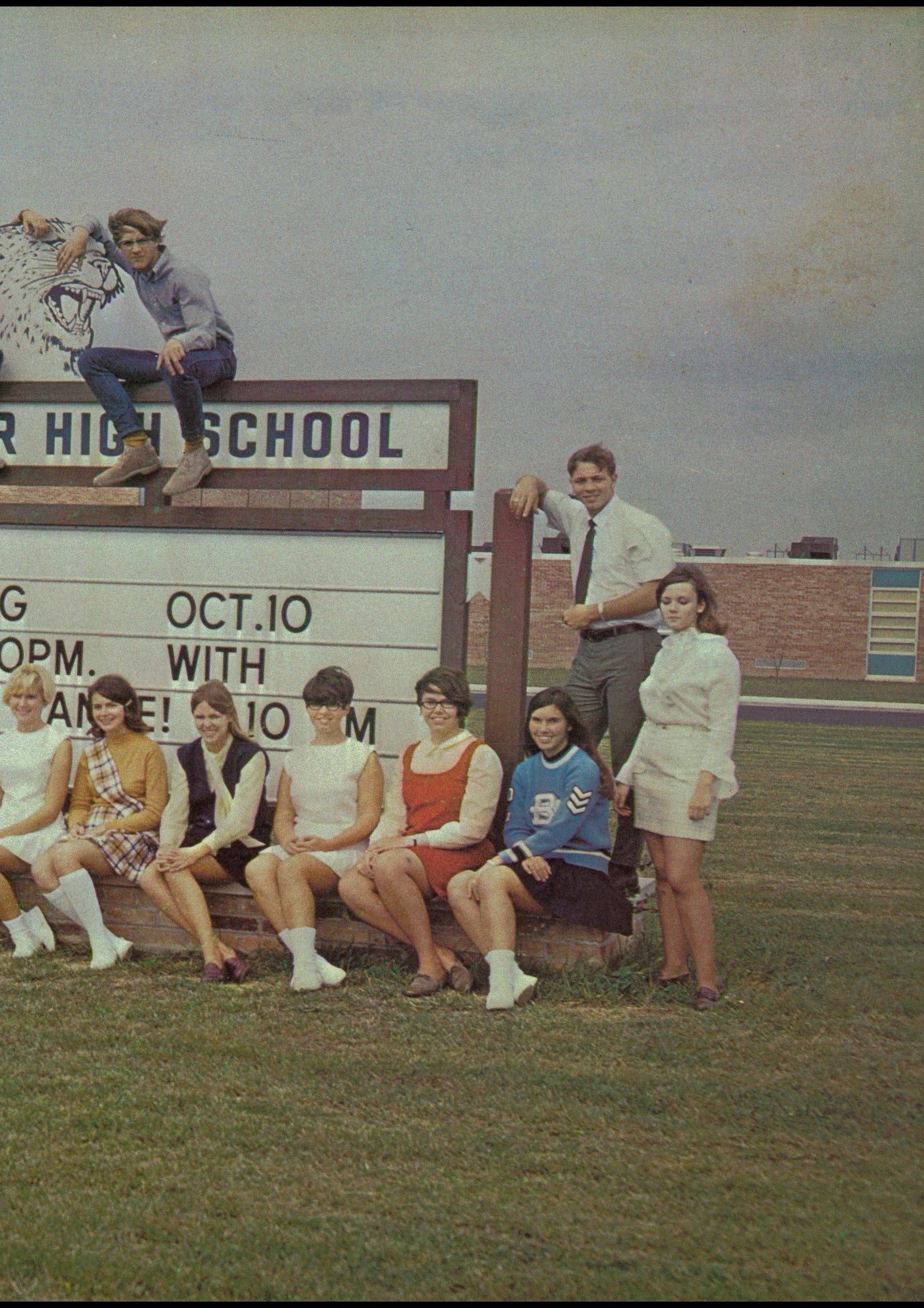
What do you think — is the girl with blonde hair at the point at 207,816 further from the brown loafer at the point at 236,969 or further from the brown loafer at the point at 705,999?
the brown loafer at the point at 705,999

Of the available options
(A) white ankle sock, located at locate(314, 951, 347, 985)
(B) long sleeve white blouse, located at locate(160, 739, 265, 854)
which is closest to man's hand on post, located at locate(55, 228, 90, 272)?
(B) long sleeve white blouse, located at locate(160, 739, 265, 854)

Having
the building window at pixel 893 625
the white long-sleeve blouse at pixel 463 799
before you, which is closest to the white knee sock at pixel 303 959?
the white long-sleeve blouse at pixel 463 799

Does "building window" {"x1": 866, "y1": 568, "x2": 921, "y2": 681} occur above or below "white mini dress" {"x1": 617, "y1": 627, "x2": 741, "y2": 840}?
above

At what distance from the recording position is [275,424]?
22.5 feet

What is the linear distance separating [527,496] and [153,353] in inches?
86.0

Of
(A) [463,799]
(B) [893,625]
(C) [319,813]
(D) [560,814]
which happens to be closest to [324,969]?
(C) [319,813]

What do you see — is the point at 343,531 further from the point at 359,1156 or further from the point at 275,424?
the point at 359,1156

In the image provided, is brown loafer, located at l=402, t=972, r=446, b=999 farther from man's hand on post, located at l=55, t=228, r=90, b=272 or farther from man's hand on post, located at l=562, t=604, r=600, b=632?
man's hand on post, located at l=55, t=228, r=90, b=272

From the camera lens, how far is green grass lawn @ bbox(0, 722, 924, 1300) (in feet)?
10.4

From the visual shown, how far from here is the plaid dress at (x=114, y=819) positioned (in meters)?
6.15

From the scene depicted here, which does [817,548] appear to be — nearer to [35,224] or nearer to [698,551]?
[698,551]

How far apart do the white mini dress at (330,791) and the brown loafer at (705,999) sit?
5.17 ft

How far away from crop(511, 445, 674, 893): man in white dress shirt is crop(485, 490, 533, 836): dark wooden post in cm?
17

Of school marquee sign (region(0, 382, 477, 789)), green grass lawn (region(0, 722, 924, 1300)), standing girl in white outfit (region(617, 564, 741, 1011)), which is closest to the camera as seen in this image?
green grass lawn (region(0, 722, 924, 1300))
